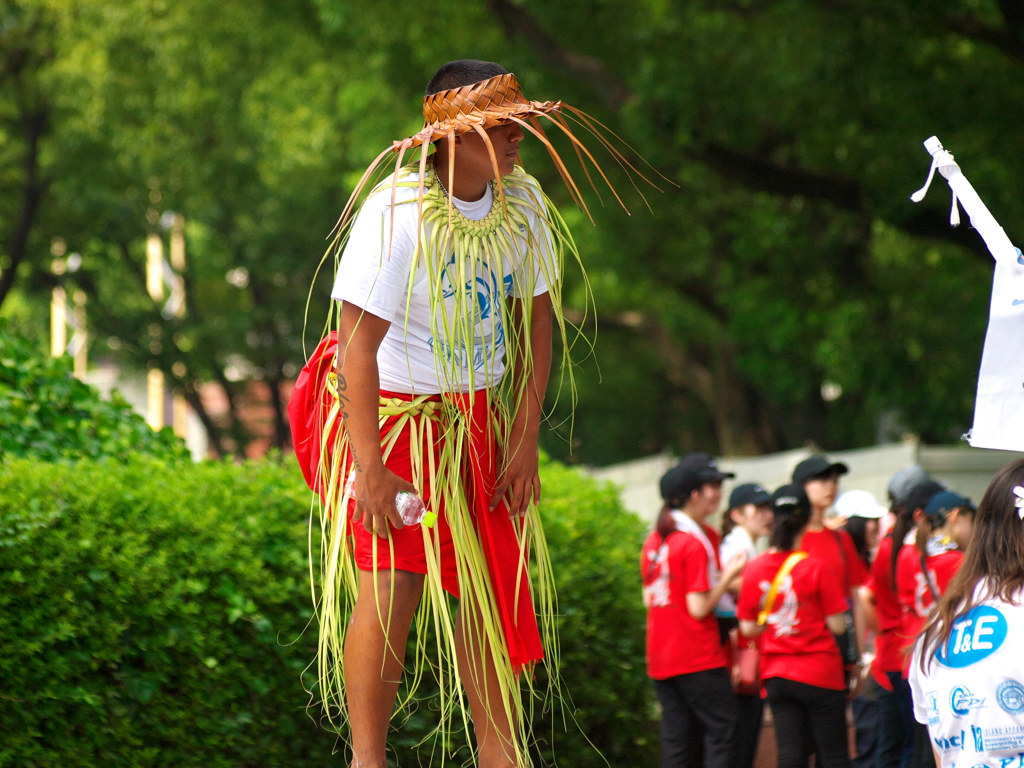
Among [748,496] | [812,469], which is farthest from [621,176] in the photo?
[812,469]

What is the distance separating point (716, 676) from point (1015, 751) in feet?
10.3

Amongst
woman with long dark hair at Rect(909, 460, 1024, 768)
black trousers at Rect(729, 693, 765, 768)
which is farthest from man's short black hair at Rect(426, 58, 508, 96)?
black trousers at Rect(729, 693, 765, 768)

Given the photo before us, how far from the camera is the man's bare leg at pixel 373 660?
10.3ft

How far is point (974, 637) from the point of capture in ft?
9.32

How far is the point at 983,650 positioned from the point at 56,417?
14.4 feet

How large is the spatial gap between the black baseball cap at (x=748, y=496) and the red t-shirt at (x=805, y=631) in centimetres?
117

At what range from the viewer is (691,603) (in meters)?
5.73

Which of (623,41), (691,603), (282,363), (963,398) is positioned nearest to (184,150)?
(282,363)

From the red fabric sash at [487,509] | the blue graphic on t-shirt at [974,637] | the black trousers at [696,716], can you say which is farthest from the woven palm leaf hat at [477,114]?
the black trousers at [696,716]

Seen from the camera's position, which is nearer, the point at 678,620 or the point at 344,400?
the point at 344,400

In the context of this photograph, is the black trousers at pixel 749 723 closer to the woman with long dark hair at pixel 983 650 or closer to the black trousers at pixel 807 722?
the black trousers at pixel 807 722

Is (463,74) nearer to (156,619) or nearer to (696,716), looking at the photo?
(156,619)

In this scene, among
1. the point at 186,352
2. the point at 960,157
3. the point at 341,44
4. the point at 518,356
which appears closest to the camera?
the point at 518,356

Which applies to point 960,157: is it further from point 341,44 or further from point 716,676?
point 341,44
